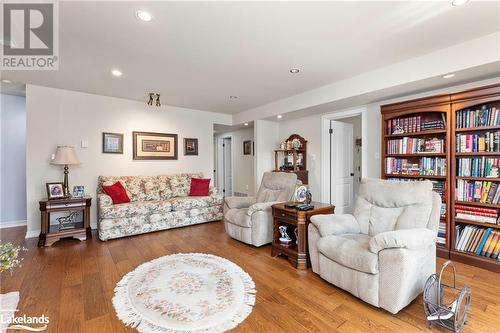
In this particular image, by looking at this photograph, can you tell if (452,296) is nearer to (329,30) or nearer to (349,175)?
(329,30)

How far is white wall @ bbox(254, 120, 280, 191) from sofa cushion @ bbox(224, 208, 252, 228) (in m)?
1.82

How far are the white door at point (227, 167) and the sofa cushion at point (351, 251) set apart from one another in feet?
17.7

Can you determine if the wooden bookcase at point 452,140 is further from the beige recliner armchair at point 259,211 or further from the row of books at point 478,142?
the beige recliner armchair at point 259,211

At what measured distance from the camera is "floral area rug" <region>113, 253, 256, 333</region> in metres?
1.74

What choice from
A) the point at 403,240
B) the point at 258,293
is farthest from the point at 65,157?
the point at 403,240

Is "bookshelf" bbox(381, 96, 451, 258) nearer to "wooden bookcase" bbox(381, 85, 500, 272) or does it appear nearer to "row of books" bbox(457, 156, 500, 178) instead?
"wooden bookcase" bbox(381, 85, 500, 272)

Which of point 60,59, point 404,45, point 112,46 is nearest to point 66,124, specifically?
point 60,59

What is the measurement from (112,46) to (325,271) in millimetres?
3104

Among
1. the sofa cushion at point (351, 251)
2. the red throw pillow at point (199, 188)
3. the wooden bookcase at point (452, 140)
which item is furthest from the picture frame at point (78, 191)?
the wooden bookcase at point (452, 140)

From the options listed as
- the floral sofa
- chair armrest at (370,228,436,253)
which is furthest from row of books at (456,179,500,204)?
the floral sofa

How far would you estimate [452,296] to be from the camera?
209 centimetres

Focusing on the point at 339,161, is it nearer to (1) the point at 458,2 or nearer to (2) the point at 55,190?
(1) the point at 458,2

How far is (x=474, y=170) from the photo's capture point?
2750 millimetres

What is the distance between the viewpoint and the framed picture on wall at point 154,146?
4711 millimetres
